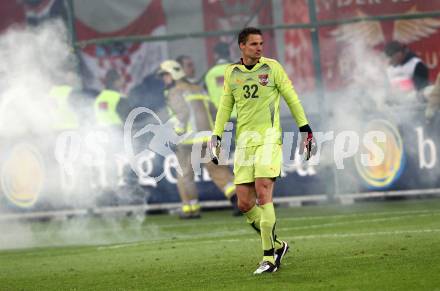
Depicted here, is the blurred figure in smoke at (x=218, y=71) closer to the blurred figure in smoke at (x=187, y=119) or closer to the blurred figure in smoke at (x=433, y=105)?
the blurred figure in smoke at (x=187, y=119)

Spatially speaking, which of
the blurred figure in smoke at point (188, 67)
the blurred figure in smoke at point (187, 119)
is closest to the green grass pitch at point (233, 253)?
the blurred figure in smoke at point (187, 119)

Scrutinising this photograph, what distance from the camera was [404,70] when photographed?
60.5 ft

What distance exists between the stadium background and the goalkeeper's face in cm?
764

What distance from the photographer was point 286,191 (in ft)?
60.8

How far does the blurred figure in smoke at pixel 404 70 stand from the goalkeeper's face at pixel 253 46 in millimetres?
8093

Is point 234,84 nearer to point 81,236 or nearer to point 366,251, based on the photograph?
point 366,251

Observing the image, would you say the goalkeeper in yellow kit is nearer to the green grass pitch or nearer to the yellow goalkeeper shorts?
the yellow goalkeeper shorts

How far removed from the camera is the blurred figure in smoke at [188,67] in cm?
1878

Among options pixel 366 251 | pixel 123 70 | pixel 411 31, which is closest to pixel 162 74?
pixel 123 70

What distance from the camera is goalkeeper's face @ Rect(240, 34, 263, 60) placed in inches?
413

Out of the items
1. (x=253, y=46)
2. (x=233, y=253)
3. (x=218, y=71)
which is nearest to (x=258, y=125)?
(x=253, y=46)

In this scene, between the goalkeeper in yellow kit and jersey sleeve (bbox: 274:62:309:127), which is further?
jersey sleeve (bbox: 274:62:309:127)

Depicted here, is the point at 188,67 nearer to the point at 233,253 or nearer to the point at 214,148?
the point at 233,253

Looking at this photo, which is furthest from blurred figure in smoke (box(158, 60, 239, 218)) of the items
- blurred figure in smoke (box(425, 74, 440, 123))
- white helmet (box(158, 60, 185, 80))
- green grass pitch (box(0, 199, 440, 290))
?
blurred figure in smoke (box(425, 74, 440, 123))
